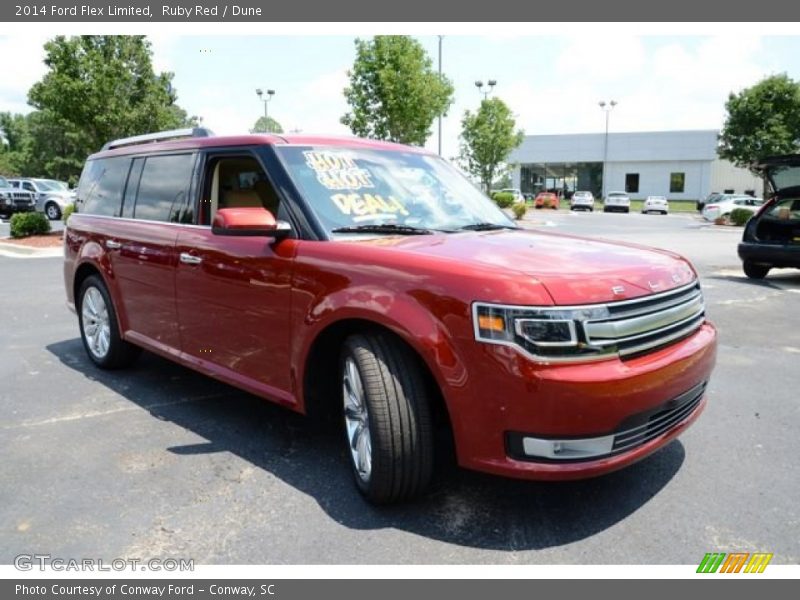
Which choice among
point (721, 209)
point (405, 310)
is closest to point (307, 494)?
point (405, 310)

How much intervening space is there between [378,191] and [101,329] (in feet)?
10.1

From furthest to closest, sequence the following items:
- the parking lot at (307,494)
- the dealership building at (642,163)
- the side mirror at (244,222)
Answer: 1. the dealership building at (642,163)
2. the side mirror at (244,222)
3. the parking lot at (307,494)

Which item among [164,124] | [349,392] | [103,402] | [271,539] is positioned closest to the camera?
[271,539]

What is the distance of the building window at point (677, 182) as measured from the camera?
62.6 m

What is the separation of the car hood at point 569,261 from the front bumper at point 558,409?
307 mm

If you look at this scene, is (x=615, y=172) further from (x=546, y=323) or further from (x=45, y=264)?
(x=546, y=323)

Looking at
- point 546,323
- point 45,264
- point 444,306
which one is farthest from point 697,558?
point 45,264

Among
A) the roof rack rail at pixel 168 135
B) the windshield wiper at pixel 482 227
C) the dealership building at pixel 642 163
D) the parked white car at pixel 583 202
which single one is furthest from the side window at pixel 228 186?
the dealership building at pixel 642 163

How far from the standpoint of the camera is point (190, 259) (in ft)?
13.8

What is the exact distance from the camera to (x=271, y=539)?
2965mm

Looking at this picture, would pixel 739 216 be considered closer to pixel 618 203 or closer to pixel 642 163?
pixel 618 203

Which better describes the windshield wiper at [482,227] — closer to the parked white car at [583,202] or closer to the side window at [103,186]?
the side window at [103,186]

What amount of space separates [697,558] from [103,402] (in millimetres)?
4015

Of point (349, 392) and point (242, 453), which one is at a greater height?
point (349, 392)
